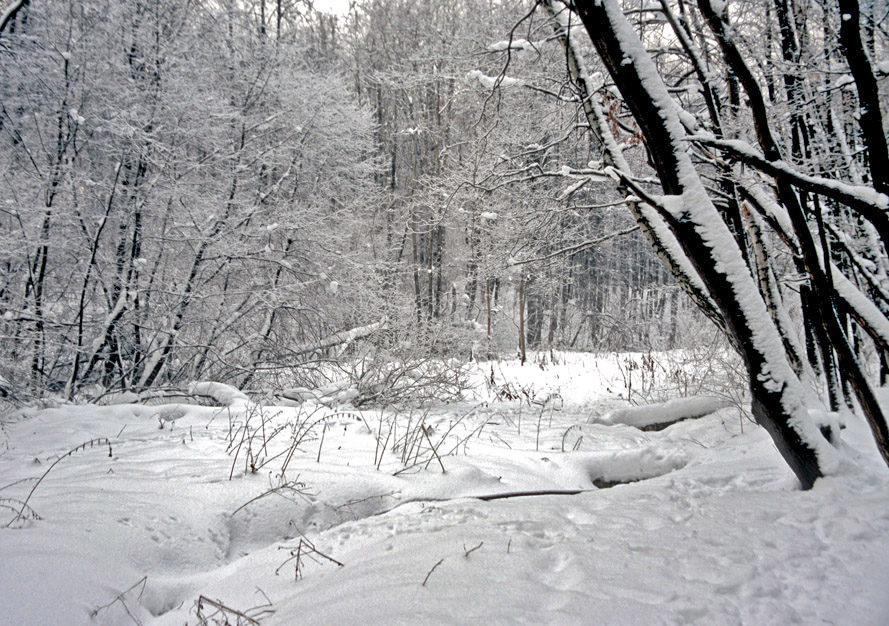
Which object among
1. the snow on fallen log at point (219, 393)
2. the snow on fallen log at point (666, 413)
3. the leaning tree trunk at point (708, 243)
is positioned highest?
the leaning tree trunk at point (708, 243)

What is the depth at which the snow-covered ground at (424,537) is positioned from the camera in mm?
1499

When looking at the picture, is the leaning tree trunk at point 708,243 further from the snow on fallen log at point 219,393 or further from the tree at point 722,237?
the snow on fallen log at point 219,393

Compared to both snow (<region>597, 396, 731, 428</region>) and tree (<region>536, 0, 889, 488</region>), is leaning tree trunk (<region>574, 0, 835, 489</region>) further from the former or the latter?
snow (<region>597, 396, 731, 428</region>)

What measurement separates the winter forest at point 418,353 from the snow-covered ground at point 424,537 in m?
0.02

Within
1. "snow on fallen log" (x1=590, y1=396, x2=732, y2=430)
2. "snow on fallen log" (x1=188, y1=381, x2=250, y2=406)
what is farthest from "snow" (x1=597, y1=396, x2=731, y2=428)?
"snow on fallen log" (x1=188, y1=381, x2=250, y2=406)

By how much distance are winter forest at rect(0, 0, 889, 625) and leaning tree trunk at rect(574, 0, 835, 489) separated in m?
0.01

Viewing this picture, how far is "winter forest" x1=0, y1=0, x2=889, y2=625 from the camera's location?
5.66 ft

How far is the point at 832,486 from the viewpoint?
226 cm

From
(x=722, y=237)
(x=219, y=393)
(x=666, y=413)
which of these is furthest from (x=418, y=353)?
(x=722, y=237)

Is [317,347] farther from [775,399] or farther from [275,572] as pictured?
[775,399]

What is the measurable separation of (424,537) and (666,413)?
156 inches

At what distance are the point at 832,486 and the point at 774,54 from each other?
3803mm

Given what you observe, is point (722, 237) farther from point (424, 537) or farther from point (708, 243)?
point (424, 537)

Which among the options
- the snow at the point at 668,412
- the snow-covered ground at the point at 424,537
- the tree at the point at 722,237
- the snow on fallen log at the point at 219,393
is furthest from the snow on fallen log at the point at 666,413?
the snow on fallen log at the point at 219,393
